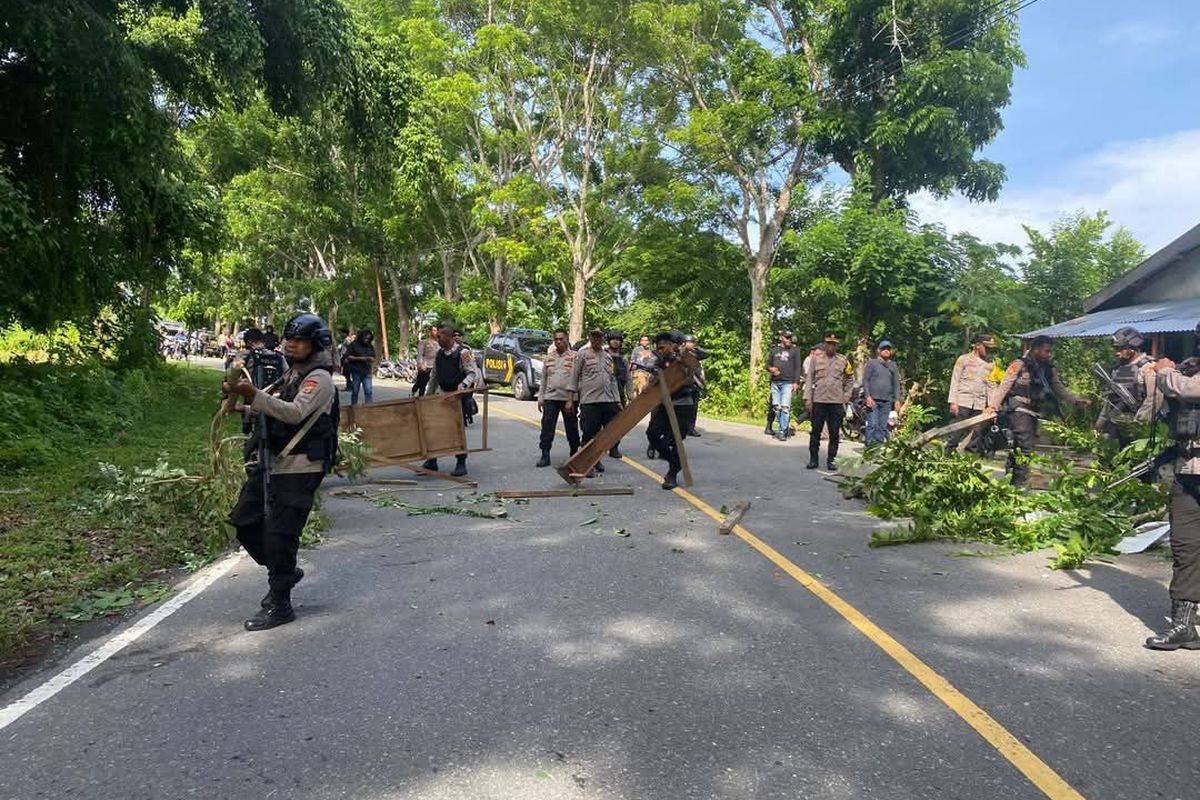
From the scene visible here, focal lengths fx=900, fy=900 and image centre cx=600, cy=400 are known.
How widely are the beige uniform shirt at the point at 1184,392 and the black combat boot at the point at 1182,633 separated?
0.68 metres

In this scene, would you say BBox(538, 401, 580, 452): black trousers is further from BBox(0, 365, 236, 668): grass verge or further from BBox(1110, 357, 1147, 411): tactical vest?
BBox(1110, 357, 1147, 411): tactical vest

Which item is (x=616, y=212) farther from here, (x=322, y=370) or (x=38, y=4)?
(x=322, y=370)

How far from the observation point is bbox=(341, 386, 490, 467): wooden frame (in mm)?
9617

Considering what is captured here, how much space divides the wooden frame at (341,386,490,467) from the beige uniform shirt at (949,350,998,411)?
6.64m

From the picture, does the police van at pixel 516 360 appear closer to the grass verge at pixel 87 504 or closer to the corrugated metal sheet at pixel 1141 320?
the grass verge at pixel 87 504

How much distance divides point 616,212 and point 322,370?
23854 millimetres

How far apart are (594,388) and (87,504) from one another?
210 inches

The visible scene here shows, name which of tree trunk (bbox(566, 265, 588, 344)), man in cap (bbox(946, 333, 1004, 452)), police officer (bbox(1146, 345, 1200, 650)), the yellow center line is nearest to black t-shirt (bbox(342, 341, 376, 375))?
man in cap (bbox(946, 333, 1004, 452))

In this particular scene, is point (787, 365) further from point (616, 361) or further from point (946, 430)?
point (946, 430)

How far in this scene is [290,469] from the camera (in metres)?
5.05

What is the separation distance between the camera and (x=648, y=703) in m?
3.87

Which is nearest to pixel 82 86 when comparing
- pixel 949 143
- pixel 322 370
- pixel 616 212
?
pixel 322 370

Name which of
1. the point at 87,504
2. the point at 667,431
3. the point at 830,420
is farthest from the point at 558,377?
the point at 87,504

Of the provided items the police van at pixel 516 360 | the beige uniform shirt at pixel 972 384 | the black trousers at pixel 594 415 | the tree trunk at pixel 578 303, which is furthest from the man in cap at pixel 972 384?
the tree trunk at pixel 578 303
